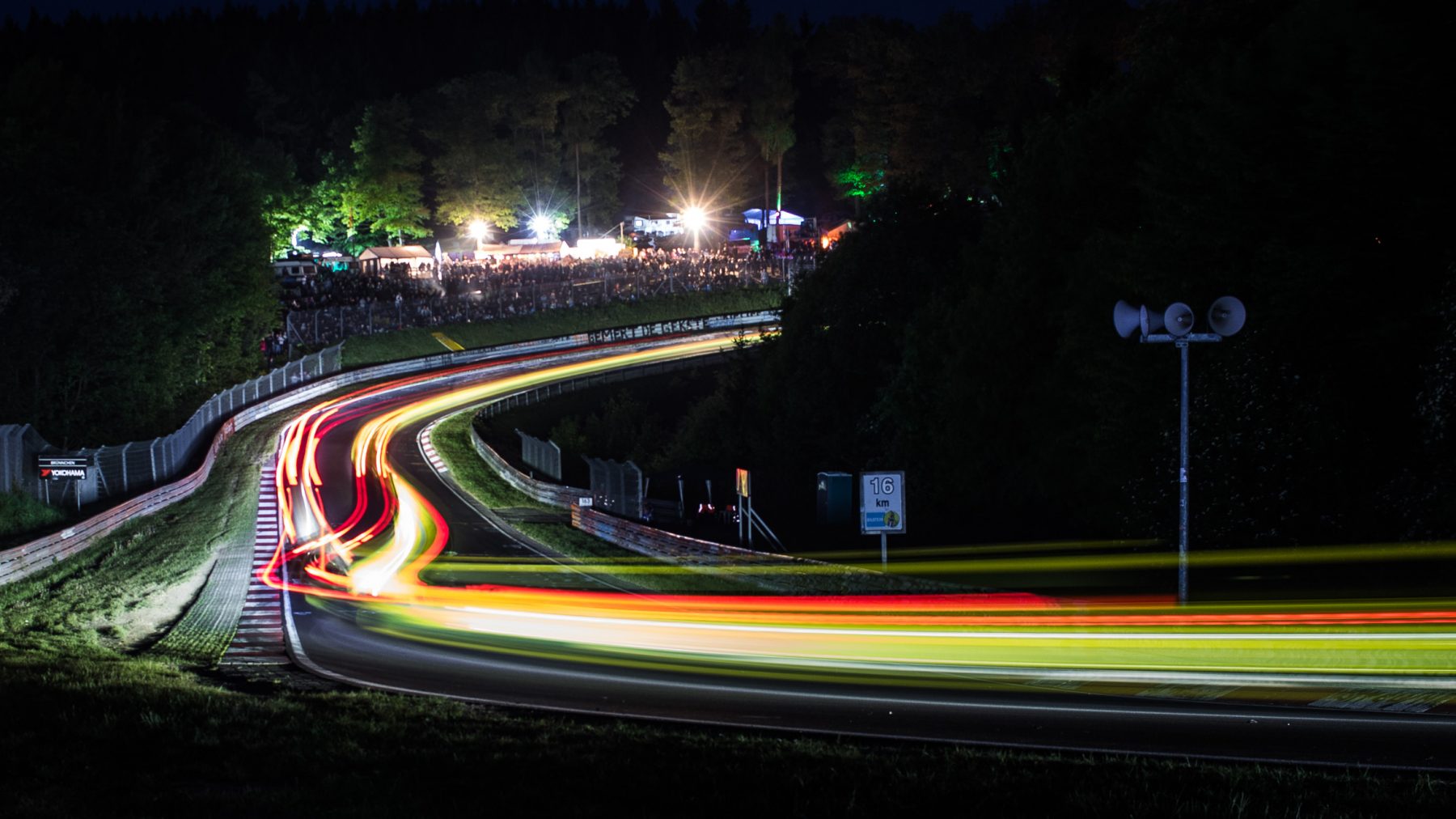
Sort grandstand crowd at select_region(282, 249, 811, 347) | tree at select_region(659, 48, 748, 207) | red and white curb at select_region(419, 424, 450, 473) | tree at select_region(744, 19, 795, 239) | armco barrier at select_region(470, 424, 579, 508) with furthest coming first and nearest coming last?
tree at select_region(659, 48, 748, 207)
tree at select_region(744, 19, 795, 239)
grandstand crowd at select_region(282, 249, 811, 347)
red and white curb at select_region(419, 424, 450, 473)
armco barrier at select_region(470, 424, 579, 508)

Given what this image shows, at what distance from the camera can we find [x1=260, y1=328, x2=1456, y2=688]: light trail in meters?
16.5

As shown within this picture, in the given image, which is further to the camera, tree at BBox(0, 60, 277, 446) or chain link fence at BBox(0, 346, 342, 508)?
tree at BBox(0, 60, 277, 446)

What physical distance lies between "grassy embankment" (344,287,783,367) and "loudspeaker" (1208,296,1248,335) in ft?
203

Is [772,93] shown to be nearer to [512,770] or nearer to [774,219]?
[774,219]

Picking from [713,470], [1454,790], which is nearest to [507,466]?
[713,470]

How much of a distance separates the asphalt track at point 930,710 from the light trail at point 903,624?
0.83 m

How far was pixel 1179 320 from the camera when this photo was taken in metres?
17.6

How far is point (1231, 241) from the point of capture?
27031 mm

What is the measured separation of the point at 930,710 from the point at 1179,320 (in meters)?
6.35

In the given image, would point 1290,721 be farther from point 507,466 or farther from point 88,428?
point 88,428

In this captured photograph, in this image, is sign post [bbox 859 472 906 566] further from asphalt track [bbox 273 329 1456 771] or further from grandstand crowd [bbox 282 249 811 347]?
grandstand crowd [bbox 282 249 811 347]

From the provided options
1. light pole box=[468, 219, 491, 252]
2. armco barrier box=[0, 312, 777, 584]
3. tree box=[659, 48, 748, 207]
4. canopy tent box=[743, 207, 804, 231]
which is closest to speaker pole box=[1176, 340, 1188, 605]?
armco barrier box=[0, 312, 777, 584]

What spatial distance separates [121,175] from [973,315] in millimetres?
54318

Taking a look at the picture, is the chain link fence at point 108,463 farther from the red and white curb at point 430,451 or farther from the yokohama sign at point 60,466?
the red and white curb at point 430,451
